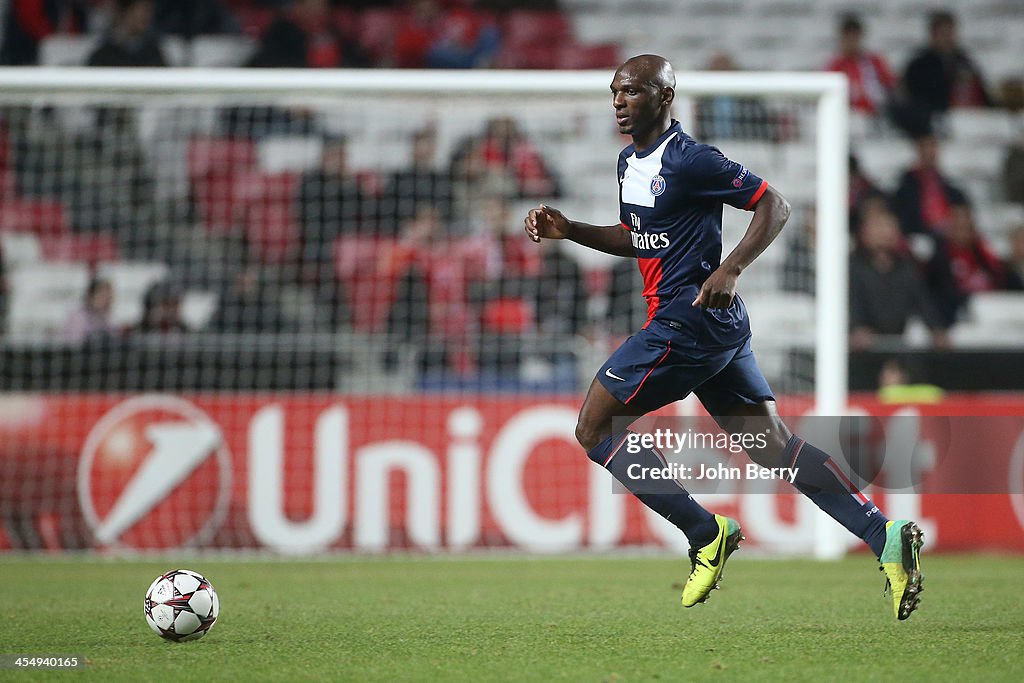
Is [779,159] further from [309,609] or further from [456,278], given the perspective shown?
[309,609]

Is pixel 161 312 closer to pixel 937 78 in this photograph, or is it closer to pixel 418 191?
pixel 418 191

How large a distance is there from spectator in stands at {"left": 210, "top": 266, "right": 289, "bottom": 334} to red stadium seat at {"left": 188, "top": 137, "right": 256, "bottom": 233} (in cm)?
83

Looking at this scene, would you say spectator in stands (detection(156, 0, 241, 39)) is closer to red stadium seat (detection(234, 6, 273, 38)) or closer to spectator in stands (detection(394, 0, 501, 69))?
red stadium seat (detection(234, 6, 273, 38))

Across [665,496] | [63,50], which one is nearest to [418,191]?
[63,50]

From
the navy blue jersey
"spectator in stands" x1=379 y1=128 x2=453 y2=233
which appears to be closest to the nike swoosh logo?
the navy blue jersey

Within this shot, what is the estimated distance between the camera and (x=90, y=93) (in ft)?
30.0

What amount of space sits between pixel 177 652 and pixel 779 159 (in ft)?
24.0

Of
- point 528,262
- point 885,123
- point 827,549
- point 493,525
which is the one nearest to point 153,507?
point 493,525

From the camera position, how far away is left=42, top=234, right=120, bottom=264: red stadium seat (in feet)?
35.2

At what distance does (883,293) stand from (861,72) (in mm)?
3661

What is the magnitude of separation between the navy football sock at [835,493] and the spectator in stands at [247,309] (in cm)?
548

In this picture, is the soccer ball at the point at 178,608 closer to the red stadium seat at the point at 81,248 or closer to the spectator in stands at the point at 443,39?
the red stadium seat at the point at 81,248

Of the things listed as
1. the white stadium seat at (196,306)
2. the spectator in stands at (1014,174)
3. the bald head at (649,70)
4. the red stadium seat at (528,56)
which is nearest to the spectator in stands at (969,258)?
the spectator in stands at (1014,174)

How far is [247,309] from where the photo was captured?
10.1m
